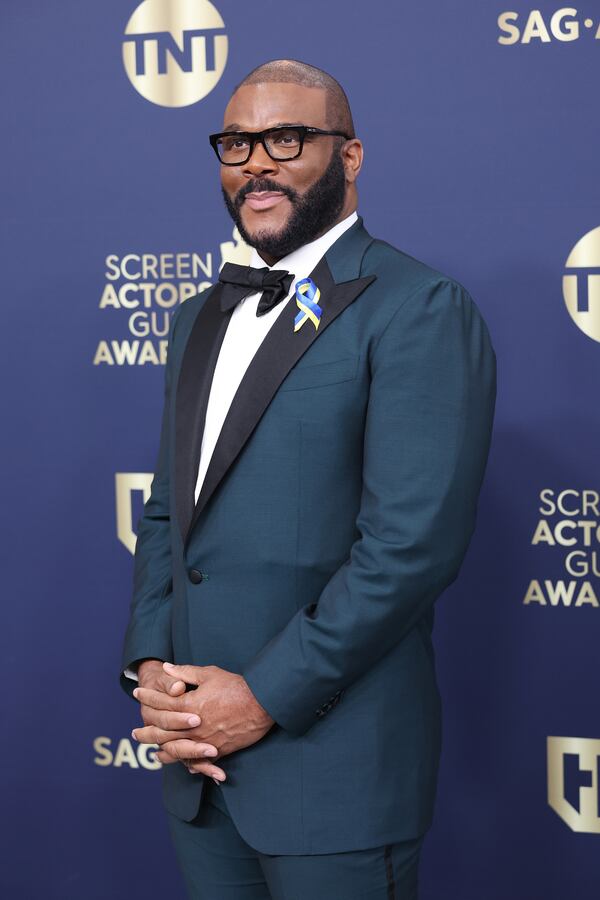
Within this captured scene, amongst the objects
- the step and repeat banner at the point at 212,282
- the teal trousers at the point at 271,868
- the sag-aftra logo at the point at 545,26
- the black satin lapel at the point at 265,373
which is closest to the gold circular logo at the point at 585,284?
the step and repeat banner at the point at 212,282

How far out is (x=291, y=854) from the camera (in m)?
1.40

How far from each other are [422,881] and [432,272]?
4.89 feet

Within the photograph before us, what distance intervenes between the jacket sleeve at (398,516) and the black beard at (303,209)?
0.22 metres

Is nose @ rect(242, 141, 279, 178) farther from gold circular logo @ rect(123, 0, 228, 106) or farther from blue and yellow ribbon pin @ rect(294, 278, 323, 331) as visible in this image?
gold circular logo @ rect(123, 0, 228, 106)

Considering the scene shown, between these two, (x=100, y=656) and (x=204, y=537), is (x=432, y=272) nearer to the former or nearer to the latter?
(x=204, y=537)

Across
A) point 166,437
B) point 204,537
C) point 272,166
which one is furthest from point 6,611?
point 272,166

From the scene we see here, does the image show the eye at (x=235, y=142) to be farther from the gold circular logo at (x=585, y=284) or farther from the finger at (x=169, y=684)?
the gold circular logo at (x=585, y=284)

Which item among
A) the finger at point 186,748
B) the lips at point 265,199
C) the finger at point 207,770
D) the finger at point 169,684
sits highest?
the lips at point 265,199

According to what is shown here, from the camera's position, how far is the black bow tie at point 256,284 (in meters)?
1.50

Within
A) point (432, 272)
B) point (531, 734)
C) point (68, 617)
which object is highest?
point (432, 272)

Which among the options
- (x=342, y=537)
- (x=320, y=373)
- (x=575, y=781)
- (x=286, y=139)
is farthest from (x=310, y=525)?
(x=575, y=781)

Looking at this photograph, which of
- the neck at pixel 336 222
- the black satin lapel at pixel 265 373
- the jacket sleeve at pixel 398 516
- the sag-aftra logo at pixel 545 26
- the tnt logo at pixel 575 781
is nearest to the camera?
the jacket sleeve at pixel 398 516

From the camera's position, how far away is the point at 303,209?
58.9 inches

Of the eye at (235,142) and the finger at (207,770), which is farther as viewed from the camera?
the eye at (235,142)
